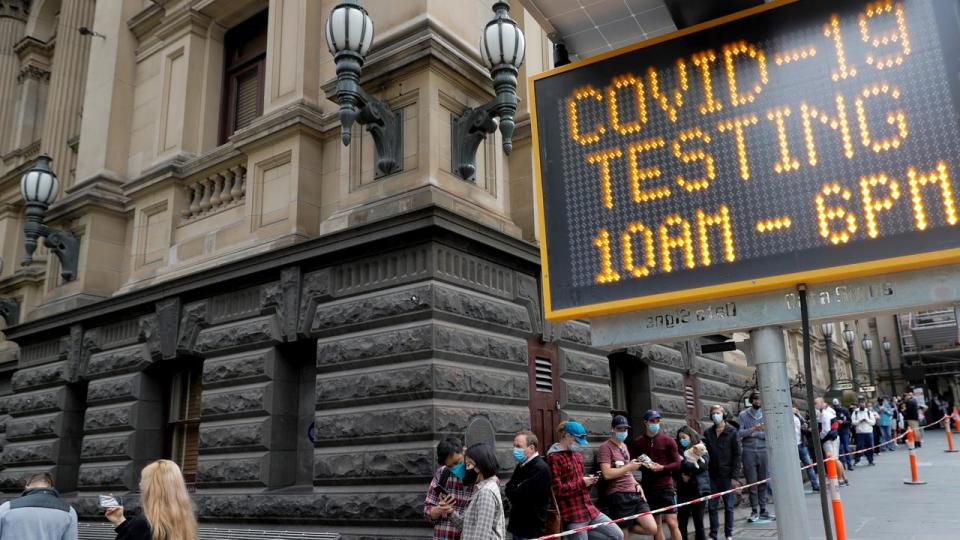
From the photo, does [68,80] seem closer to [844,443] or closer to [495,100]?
[495,100]

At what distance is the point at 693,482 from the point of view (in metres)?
10.8

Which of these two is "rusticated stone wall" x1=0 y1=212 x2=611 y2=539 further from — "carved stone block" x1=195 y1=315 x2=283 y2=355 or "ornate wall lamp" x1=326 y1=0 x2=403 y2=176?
"ornate wall lamp" x1=326 y1=0 x2=403 y2=176

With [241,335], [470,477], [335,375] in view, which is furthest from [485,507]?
[241,335]

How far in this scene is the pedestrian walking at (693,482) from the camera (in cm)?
1047

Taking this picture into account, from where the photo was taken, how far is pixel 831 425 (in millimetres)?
15367

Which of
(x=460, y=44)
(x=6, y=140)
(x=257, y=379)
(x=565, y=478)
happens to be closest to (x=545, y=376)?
(x=565, y=478)

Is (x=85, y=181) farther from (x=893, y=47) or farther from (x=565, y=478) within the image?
(x=893, y=47)

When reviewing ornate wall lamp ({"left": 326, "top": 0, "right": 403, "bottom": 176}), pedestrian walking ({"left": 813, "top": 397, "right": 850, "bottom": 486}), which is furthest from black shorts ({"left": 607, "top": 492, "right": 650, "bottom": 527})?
pedestrian walking ({"left": 813, "top": 397, "right": 850, "bottom": 486})

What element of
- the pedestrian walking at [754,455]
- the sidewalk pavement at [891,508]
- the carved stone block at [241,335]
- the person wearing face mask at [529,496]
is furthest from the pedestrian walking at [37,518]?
the pedestrian walking at [754,455]

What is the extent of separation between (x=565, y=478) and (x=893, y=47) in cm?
543

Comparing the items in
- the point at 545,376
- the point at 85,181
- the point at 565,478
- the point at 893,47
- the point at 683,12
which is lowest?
the point at 565,478

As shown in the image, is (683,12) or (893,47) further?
(683,12)

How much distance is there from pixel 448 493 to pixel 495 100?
5.15 metres

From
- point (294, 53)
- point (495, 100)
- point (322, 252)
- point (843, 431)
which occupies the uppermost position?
point (294, 53)
